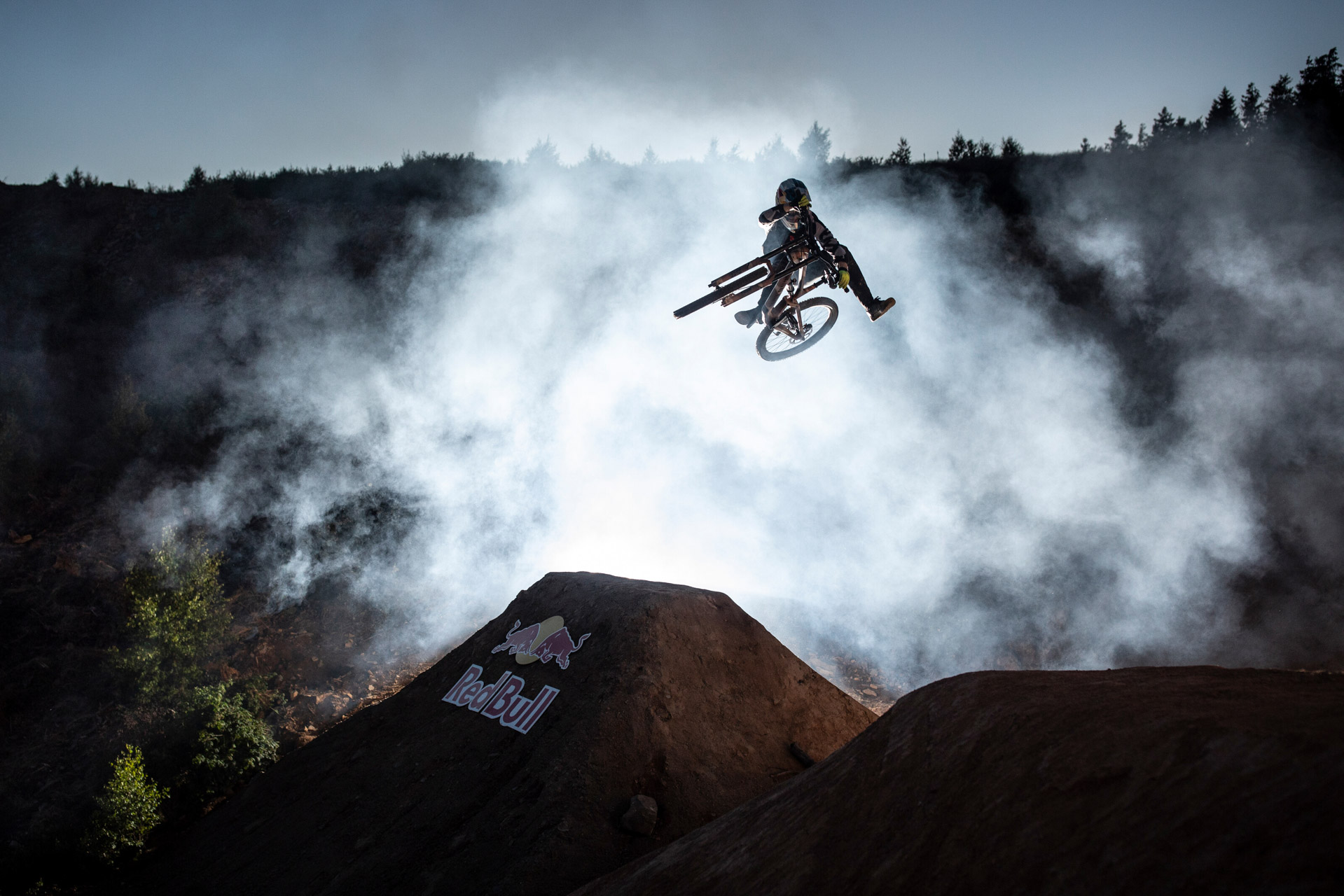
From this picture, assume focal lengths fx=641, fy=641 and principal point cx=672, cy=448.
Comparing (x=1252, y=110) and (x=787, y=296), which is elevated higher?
(x=1252, y=110)

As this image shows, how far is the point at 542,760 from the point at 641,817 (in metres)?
1.51

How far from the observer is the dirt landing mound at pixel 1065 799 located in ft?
7.48

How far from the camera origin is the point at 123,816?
9930 mm

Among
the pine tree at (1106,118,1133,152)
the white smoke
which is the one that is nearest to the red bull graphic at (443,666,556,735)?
the white smoke

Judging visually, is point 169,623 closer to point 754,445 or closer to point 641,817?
point 641,817

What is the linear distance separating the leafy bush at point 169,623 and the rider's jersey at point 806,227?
13.3 metres

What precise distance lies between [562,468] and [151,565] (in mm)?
11687

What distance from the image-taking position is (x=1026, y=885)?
267cm

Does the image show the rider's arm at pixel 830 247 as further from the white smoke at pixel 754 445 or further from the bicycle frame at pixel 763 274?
the white smoke at pixel 754 445

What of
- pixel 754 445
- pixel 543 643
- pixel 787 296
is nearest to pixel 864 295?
pixel 787 296

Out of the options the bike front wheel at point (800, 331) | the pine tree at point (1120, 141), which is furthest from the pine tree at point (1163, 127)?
the bike front wheel at point (800, 331)

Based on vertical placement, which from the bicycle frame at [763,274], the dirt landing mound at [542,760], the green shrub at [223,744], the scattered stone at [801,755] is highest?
the bicycle frame at [763,274]

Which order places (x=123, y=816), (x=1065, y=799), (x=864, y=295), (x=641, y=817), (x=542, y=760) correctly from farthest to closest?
(x=123, y=816)
(x=864, y=295)
(x=542, y=760)
(x=641, y=817)
(x=1065, y=799)

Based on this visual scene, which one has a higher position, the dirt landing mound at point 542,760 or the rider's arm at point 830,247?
the rider's arm at point 830,247
